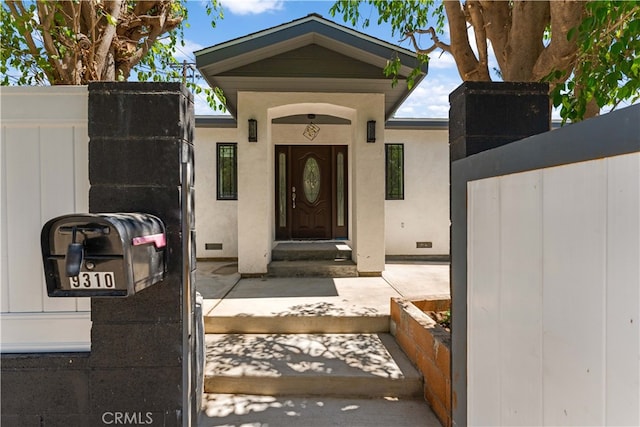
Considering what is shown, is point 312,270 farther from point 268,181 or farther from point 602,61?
point 602,61

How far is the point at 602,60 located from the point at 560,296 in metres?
2.23

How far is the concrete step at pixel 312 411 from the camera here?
2209 mm

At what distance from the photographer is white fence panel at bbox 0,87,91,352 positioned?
173cm

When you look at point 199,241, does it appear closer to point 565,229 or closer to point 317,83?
point 317,83

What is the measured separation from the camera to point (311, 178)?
23.5 feet

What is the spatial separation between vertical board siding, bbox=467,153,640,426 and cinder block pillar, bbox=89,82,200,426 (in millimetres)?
1444

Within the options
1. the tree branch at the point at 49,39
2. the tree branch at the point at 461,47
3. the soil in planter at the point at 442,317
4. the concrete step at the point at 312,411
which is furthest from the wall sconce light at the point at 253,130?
the concrete step at the point at 312,411

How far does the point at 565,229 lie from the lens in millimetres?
956

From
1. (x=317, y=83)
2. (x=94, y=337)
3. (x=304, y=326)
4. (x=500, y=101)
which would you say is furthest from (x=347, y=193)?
(x=94, y=337)

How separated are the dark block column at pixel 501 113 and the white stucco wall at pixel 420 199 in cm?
571

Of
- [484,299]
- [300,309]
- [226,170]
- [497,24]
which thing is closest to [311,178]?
[226,170]

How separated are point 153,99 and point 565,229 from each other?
5.92ft

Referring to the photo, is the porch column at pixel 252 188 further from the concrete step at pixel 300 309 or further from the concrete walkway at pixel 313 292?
the concrete step at pixel 300 309

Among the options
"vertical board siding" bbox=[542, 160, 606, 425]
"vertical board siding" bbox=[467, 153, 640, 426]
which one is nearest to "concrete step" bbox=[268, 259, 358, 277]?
"vertical board siding" bbox=[467, 153, 640, 426]
